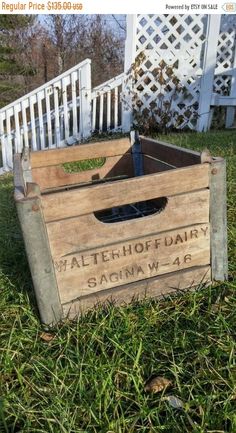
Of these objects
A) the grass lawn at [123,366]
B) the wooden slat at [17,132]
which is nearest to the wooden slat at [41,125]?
the wooden slat at [17,132]

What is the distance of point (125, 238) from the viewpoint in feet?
4.74

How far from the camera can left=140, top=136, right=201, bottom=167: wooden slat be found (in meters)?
1.61

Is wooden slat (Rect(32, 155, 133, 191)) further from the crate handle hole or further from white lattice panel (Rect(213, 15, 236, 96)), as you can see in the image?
white lattice panel (Rect(213, 15, 236, 96))

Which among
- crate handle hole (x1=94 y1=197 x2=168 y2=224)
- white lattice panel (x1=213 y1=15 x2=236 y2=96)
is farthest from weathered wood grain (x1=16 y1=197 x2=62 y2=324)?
white lattice panel (x1=213 y1=15 x2=236 y2=96)

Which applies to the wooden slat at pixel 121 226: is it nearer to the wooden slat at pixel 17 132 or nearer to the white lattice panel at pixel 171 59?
the wooden slat at pixel 17 132

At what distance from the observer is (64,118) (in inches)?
239

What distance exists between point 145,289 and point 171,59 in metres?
5.70

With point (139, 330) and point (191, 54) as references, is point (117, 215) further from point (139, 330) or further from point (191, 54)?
point (191, 54)

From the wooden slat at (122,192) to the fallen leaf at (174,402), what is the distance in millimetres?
658

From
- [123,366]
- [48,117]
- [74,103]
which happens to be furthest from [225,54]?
[123,366]

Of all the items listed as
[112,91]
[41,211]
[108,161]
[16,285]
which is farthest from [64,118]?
[41,211]

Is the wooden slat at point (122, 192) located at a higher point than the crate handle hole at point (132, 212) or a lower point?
higher

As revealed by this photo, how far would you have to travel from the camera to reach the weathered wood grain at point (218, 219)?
4.85 feet

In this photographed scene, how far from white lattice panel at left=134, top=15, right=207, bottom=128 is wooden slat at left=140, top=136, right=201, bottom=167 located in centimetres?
459
